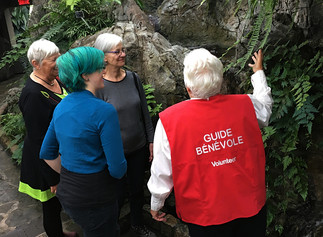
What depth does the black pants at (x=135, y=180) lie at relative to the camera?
2.97 m

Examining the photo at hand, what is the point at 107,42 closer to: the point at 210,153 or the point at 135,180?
the point at 135,180

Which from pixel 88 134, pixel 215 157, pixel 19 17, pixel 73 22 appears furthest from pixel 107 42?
pixel 19 17

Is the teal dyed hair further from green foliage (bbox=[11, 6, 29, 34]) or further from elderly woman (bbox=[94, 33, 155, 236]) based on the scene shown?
green foliage (bbox=[11, 6, 29, 34])

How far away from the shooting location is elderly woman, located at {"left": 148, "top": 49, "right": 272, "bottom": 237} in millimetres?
1737

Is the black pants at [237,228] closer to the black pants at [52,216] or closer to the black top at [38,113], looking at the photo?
the black top at [38,113]

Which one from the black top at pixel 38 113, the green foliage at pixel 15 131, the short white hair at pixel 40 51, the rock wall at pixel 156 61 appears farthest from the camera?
the green foliage at pixel 15 131

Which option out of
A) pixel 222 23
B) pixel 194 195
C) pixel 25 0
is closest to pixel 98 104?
pixel 194 195

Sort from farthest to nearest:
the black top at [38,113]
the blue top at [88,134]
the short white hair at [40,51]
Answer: the short white hair at [40,51] < the black top at [38,113] < the blue top at [88,134]

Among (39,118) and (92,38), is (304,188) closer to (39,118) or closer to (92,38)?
(39,118)

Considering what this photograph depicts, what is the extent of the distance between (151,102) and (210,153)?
234 centimetres

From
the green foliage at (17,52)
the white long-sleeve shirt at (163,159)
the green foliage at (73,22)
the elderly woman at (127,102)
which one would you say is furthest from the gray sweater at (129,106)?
the green foliage at (17,52)

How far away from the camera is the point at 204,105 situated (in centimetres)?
177

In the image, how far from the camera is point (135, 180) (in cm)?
308

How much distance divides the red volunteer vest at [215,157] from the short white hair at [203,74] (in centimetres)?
6
